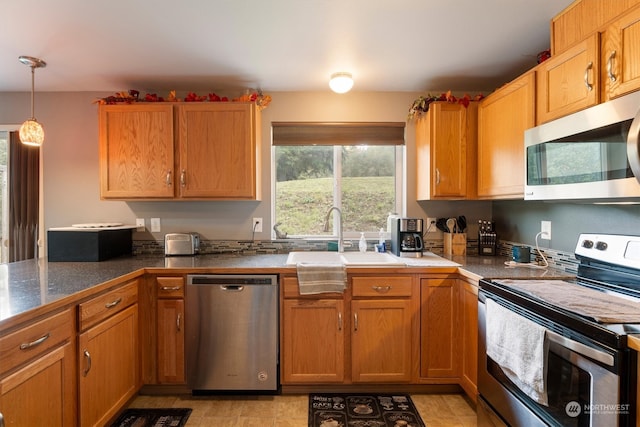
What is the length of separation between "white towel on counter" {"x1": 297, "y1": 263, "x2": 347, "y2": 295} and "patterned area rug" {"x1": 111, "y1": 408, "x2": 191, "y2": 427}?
39.3 inches

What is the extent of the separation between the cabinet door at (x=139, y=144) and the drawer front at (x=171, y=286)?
2.24 ft

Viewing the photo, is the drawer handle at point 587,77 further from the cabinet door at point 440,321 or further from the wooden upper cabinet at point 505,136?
the cabinet door at point 440,321

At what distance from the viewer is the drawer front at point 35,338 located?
1.14 meters

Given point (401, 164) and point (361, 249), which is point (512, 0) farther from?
point (361, 249)

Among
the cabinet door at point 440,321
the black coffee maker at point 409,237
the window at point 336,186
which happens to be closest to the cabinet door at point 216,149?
the window at point 336,186

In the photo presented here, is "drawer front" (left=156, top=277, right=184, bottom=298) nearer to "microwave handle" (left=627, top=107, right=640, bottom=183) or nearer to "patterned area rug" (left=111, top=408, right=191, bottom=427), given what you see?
"patterned area rug" (left=111, top=408, right=191, bottom=427)

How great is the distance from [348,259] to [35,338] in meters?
1.70

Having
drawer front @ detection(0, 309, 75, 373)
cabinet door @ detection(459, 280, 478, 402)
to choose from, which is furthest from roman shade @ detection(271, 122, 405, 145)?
drawer front @ detection(0, 309, 75, 373)

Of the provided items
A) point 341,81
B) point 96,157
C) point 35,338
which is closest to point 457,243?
point 341,81

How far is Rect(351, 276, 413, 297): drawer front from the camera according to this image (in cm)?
214

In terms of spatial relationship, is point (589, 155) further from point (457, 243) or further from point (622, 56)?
point (457, 243)

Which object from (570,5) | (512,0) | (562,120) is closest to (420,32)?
(512,0)

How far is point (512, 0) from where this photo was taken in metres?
1.61

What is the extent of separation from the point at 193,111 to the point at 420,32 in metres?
1.62
